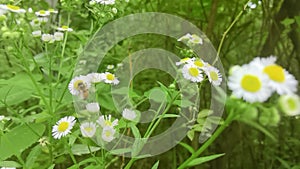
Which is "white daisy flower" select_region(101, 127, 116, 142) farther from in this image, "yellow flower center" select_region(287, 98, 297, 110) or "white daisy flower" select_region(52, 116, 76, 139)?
"yellow flower center" select_region(287, 98, 297, 110)

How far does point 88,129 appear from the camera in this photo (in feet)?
2.43

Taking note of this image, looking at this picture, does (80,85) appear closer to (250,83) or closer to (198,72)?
(198,72)

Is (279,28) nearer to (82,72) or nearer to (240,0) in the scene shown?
(240,0)

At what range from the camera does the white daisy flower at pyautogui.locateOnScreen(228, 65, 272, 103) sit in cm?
48

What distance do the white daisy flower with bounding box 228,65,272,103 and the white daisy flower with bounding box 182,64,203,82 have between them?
293mm

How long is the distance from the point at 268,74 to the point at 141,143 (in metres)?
0.36

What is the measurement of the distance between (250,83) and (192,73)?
0.32 m

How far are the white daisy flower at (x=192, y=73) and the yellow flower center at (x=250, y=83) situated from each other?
30 centimetres

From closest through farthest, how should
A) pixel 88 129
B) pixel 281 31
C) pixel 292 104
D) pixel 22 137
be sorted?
1. pixel 292 104
2. pixel 88 129
3. pixel 22 137
4. pixel 281 31

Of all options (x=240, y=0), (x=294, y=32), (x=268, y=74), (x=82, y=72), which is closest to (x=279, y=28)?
(x=294, y=32)

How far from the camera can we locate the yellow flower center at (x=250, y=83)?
1.60 ft

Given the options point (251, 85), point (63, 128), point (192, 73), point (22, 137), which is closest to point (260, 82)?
point (251, 85)

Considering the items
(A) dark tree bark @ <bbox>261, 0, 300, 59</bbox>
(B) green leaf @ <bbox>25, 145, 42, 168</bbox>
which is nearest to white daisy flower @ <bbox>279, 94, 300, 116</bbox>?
(B) green leaf @ <bbox>25, 145, 42, 168</bbox>

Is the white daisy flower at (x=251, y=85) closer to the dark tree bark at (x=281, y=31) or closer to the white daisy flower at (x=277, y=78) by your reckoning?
the white daisy flower at (x=277, y=78)
